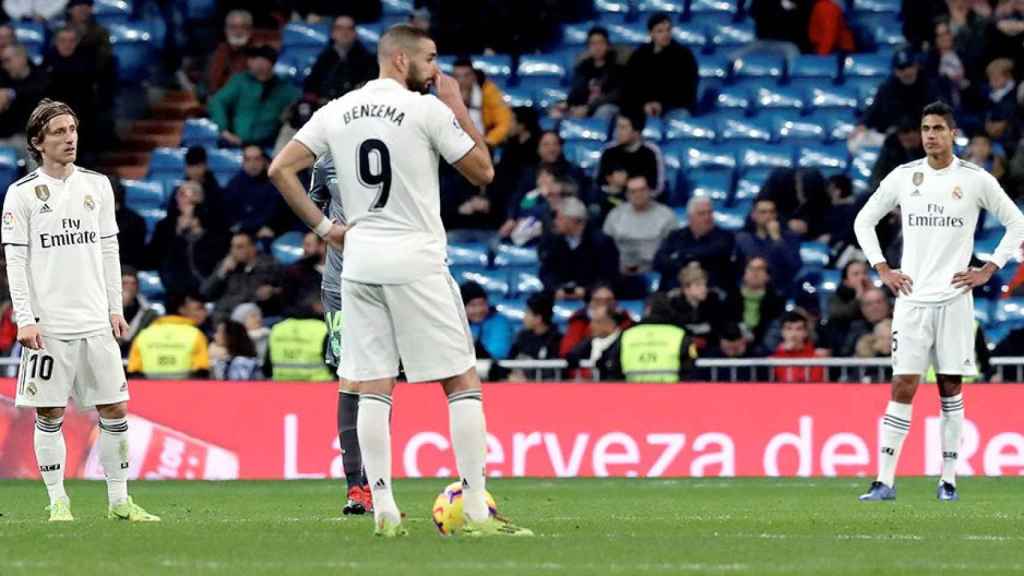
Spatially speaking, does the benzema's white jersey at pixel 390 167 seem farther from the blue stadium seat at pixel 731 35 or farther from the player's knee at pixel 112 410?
the blue stadium seat at pixel 731 35

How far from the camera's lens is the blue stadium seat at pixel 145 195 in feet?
81.8

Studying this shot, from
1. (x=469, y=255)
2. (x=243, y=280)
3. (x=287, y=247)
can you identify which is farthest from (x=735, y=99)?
(x=243, y=280)

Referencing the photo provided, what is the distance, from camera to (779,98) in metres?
24.2

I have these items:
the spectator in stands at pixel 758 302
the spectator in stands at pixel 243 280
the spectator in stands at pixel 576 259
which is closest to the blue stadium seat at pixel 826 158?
the spectator in stands at pixel 576 259

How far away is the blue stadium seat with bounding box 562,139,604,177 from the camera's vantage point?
78.2 feet

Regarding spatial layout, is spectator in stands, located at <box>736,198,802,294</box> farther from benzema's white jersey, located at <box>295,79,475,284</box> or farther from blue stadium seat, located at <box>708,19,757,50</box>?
benzema's white jersey, located at <box>295,79,475,284</box>

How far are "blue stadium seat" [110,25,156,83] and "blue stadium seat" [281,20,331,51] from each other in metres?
1.86

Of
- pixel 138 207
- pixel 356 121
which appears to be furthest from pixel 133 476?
pixel 356 121

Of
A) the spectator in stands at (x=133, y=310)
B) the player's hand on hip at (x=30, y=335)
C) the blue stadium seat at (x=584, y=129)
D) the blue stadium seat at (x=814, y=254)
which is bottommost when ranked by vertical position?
the spectator in stands at (x=133, y=310)

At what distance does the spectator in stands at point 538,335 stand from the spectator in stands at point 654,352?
101cm

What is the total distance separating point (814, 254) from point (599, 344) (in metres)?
3.45

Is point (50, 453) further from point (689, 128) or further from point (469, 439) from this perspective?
point (689, 128)

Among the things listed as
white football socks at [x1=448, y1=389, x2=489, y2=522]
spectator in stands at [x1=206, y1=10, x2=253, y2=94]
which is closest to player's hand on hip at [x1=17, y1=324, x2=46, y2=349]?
white football socks at [x1=448, y1=389, x2=489, y2=522]

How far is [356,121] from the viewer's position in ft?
31.9
